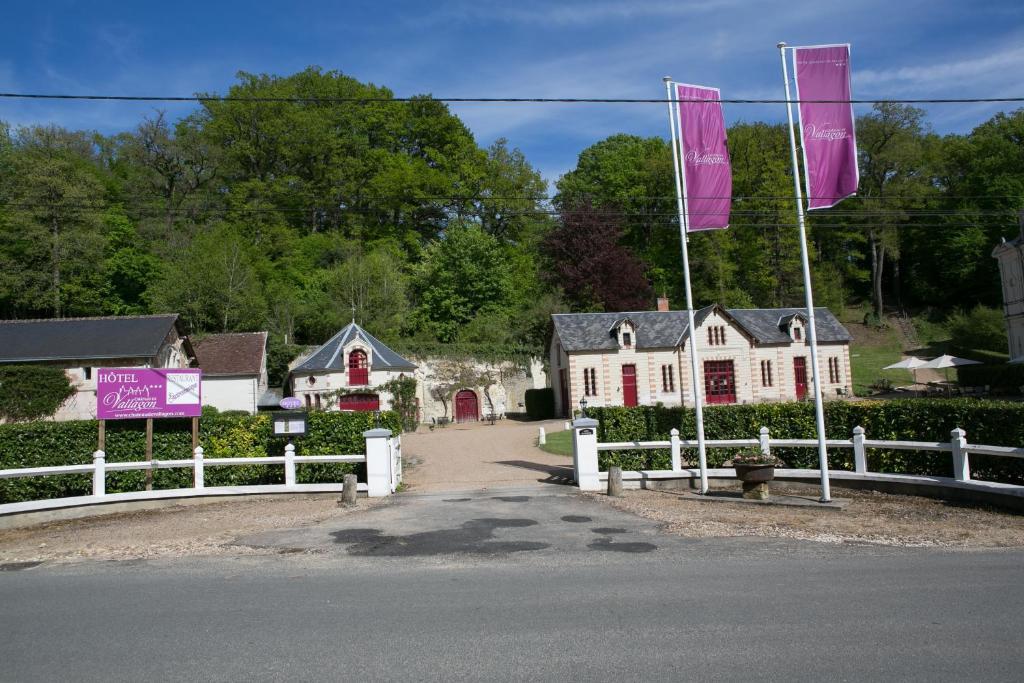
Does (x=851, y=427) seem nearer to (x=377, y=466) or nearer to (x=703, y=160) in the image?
(x=703, y=160)

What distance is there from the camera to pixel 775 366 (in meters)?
44.7

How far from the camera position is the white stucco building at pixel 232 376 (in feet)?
131

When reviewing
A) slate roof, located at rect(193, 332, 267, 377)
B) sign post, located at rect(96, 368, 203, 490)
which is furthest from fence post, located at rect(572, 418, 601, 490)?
slate roof, located at rect(193, 332, 267, 377)

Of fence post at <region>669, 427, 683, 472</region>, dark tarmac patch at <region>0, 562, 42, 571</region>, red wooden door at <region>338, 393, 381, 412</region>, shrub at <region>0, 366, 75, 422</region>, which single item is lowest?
dark tarmac patch at <region>0, 562, 42, 571</region>

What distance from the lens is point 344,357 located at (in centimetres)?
4038

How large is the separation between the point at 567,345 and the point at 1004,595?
3601cm

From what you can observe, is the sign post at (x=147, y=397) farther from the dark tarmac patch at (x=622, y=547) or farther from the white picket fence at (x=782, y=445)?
the dark tarmac patch at (x=622, y=547)

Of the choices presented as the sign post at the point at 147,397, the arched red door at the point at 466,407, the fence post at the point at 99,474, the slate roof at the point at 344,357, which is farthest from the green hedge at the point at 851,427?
the arched red door at the point at 466,407

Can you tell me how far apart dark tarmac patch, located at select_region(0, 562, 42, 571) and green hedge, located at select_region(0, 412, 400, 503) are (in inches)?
216

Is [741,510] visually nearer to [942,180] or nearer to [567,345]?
[567,345]

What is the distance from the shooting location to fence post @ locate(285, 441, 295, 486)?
14680mm

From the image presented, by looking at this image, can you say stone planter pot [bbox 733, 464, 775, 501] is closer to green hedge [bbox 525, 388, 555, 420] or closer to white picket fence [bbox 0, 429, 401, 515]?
white picket fence [bbox 0, 429, 401, 515]

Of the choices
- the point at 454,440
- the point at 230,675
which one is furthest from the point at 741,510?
the point at 454,440

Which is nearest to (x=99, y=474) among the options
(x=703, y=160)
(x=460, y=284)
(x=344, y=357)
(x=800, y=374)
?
(x=703, y=160)
